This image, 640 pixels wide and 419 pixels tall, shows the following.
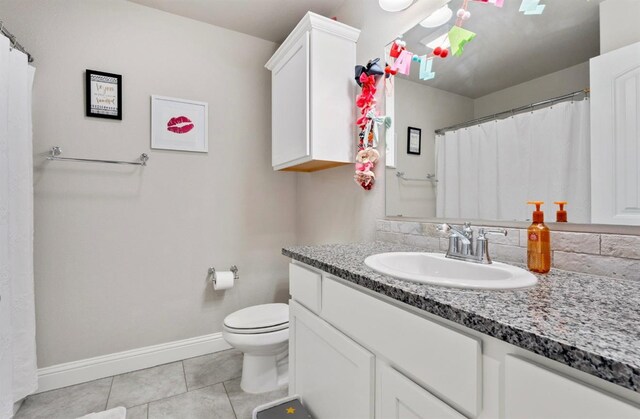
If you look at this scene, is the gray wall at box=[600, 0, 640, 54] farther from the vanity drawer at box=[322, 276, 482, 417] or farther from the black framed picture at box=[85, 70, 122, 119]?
the black framed picture at box=[85, 70, 122, 119]

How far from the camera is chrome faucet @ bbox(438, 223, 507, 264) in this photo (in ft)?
3.35

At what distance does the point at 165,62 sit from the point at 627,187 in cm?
245

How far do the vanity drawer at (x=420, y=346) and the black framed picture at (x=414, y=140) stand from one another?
0.85 m

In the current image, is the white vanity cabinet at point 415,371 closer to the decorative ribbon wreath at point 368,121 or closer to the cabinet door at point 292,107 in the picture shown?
the decorative ribbon wreath at point 368,121

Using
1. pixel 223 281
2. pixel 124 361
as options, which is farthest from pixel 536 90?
pixel 124 361

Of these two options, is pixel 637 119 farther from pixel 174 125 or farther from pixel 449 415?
pixel 174 125

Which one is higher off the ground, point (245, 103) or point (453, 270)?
point (245, 103)

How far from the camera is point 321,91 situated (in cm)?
166

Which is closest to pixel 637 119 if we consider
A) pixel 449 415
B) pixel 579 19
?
pixel 579 19

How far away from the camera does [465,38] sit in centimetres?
129

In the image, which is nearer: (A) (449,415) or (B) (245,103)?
(A) (449,415)

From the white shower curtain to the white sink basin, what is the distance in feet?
5.39

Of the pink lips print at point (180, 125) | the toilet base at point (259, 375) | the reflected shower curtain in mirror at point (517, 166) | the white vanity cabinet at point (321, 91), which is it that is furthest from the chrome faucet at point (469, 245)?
the pink lips print at point (180, 125)

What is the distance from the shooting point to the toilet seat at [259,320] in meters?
1.66
